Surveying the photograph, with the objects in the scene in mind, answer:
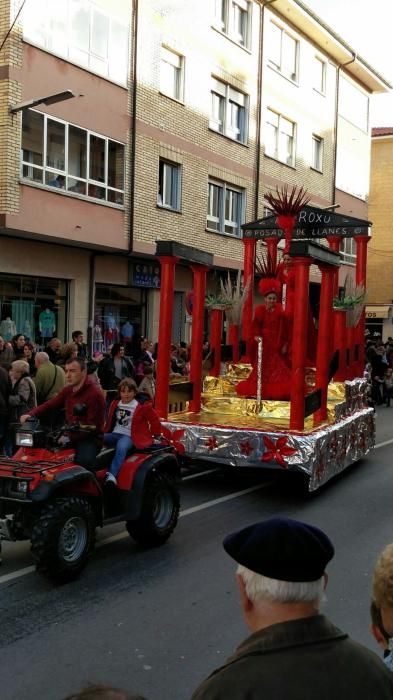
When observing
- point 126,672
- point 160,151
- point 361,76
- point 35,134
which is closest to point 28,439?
point 126,672

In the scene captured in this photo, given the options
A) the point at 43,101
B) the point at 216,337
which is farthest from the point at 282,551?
the point at 43,101

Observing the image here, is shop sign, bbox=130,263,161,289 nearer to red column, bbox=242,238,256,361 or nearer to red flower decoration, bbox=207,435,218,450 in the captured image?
red column, bbox=242,238,256,361

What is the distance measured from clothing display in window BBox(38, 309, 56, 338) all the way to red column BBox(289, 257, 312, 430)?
30.0 ft

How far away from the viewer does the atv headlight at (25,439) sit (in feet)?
18.4

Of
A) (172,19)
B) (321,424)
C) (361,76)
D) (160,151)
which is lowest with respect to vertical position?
(321,424)

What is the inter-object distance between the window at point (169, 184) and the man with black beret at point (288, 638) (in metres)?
17.5

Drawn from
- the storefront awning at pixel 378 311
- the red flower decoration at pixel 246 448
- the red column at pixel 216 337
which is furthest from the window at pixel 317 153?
the red flower decoration at pixel 246 448

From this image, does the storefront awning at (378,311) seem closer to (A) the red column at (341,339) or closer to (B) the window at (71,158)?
(B) the window at (71,158)

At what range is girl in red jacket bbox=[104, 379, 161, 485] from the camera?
647 cm

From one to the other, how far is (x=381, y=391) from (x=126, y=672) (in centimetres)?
1918

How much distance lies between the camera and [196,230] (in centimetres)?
2009

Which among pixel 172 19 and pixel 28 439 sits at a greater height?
pixel 172 19

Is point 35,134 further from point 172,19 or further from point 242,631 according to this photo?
point 242,631

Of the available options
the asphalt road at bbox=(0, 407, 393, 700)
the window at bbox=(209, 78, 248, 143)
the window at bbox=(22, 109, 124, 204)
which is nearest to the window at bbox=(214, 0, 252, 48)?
the window at bbox=(209, 78, 248, 143)
